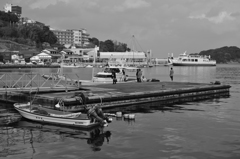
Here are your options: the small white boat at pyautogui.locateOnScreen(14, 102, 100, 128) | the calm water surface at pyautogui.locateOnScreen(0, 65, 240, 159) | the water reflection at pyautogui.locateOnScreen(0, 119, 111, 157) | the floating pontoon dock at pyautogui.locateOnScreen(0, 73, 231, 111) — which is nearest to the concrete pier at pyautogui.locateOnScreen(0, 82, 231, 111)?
the floating pontoon dock at pyautogui.locateOnScreen(0, 73, 231, 111)

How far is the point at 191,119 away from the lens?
23484 mm

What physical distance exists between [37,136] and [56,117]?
99.1 inches

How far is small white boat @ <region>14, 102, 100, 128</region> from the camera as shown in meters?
19.6

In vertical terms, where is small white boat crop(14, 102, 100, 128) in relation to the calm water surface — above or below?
above

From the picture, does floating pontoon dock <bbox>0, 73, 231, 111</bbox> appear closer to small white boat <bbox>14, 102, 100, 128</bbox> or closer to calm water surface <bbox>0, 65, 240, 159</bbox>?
small white boat <bbox>14, 102, 100, 128</bbox>

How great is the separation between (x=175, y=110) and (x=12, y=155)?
16.7m

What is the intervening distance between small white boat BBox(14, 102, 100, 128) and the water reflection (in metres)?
0.36

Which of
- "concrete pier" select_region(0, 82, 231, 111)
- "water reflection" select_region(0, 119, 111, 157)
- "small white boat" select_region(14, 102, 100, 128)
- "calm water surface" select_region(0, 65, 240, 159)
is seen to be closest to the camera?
"calm water surface" select_region(0, 65, 240, 159)

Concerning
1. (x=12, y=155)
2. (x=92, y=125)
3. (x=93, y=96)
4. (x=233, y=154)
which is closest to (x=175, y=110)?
(x=93, y=96)

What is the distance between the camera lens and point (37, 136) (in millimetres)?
18188

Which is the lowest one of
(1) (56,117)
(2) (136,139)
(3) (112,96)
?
(2) (136,139)

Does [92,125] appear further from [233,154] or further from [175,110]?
[175,110]

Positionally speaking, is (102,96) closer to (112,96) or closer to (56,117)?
(112,96)

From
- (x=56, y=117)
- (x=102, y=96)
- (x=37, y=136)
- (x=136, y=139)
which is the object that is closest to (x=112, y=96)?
(x=102, y=96)
